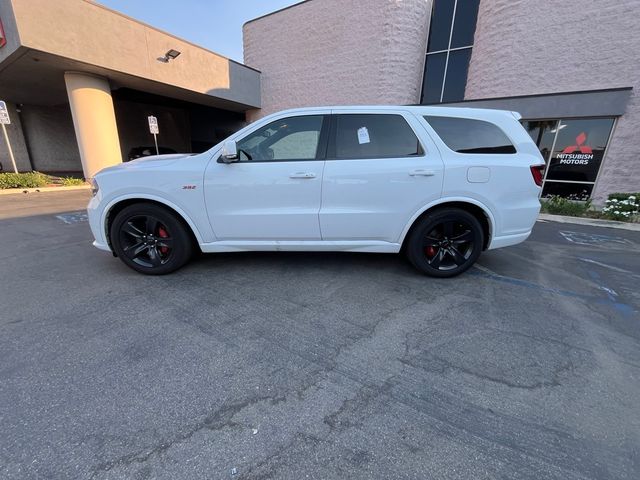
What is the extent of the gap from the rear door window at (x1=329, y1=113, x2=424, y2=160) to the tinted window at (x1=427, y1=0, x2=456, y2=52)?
40.3ft

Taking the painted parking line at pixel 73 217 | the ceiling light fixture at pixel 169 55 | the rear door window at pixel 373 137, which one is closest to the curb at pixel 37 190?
the painted parking line at pixel 73 217

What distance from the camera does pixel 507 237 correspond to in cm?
357

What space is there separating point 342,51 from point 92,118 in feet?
36.0

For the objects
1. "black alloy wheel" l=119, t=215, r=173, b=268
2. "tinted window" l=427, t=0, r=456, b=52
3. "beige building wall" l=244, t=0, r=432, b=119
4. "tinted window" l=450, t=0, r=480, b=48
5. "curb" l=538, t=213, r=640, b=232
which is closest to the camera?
"black alloy wheel" l=119, t=215, r=173, b=268

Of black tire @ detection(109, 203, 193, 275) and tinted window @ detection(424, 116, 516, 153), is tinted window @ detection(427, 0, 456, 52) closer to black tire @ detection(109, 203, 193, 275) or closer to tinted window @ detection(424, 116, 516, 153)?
tinted window @ detection(424, 116, 516, 153)

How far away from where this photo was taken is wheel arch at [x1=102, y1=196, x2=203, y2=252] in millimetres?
3371

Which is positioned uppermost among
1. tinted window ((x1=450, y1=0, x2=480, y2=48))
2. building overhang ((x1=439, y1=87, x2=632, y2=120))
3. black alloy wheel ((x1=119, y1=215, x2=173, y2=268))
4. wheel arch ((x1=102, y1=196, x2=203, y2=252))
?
tinted window ((x1=450, y1=0, x2=480, y2=48))

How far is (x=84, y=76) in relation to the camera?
35.6 feet

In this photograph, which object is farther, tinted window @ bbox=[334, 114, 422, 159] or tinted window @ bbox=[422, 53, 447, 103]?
tinted window @ bbox=[422, 53, 447, 103]

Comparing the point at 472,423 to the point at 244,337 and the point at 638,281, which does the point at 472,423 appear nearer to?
the point at 244,337

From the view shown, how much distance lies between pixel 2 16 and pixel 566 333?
15214 millimetres

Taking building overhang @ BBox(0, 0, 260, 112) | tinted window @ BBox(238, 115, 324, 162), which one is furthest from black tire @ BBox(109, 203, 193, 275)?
building overhang @ BBox(0, 0, 260, 112)

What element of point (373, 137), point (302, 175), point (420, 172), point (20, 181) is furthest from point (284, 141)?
point (20, 181)

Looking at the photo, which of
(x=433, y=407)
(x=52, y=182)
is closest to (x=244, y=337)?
(x=433, y=407)
